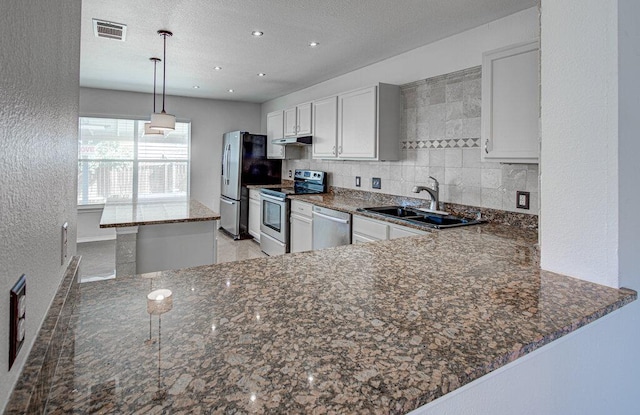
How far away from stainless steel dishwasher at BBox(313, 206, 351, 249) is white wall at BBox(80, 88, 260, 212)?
10.8ft

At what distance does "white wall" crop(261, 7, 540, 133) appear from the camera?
8.46ft

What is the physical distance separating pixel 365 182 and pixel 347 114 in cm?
79

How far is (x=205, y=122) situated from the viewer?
6.38m

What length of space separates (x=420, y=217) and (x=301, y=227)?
58.5 inches

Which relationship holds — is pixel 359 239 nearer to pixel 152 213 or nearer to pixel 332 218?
pixel 332 218

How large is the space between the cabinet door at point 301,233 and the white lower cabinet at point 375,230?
32.8 inches

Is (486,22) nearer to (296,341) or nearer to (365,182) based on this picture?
(365,182)

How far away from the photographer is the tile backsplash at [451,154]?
268 centimetres

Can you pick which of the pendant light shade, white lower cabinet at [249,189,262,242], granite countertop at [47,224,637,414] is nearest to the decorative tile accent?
granite countertop at [47,224,637,414]

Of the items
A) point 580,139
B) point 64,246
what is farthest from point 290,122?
point 64,246

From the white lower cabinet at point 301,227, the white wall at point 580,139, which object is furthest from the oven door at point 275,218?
the white wall at point 580,139

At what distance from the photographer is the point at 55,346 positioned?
0.66m

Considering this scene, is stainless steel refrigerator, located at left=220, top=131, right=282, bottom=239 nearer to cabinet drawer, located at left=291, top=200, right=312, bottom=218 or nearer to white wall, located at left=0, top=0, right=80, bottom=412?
cabinet drawer, located at left=291, top=200, right=312, bottom=218

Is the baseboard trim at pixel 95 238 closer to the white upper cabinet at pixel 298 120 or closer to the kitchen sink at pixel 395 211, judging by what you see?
the white upper cabinet at pixel 298 120
